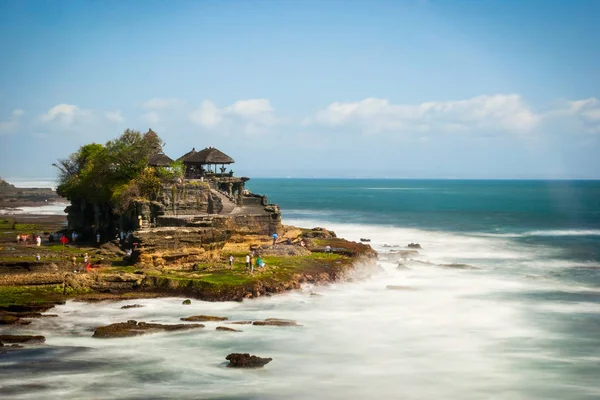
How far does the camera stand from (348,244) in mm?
49562

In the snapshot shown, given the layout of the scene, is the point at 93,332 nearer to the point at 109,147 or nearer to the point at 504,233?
the point at 109,147

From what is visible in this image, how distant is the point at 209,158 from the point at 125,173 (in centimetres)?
764

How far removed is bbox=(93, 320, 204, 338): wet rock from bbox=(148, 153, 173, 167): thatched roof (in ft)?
85.7

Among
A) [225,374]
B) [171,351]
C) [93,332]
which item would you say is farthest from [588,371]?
[93,332]

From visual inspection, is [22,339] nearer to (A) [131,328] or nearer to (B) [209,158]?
(A) [131,328]

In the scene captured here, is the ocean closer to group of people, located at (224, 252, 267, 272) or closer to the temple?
group of people, located at (224, 252, 267, 272)

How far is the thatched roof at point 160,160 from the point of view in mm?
53094

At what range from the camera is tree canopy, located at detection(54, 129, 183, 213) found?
49.0m

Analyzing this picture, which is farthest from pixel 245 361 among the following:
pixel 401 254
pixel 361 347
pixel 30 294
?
pixel 401 254

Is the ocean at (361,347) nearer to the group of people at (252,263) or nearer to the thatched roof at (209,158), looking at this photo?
the group of people at (252,263)

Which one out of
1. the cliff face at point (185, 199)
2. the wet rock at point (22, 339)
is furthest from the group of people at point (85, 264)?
the wet rock at point (22, 339)

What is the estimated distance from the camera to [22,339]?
26062mm

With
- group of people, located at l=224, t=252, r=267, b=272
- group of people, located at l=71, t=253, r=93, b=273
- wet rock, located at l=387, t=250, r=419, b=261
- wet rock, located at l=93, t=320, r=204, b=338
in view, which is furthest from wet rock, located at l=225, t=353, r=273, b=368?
wet rock, located at l=387, t=250, r=419, b=261

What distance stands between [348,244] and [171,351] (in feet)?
83.6
